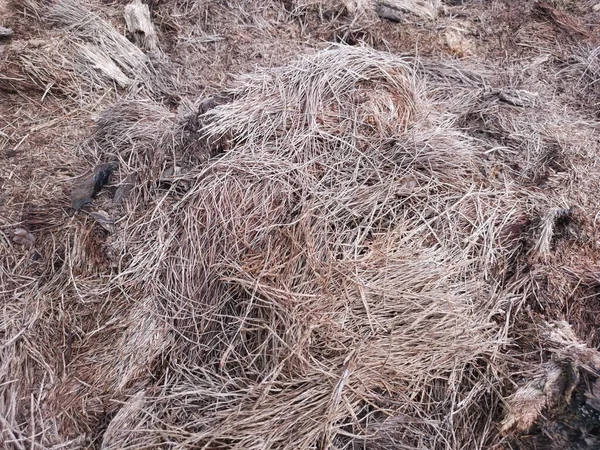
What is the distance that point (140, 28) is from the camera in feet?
10.0

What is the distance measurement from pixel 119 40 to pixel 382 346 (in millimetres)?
2532

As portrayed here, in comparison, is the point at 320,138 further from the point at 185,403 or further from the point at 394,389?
the point at 185,403

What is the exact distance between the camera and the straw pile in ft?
5.73

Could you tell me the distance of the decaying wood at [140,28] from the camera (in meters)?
3.06

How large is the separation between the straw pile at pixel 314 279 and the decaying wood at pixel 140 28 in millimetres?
852

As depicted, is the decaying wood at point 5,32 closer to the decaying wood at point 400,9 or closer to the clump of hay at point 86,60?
the clump of hay at point 86,60

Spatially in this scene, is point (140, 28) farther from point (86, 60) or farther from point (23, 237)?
point (23, 237)

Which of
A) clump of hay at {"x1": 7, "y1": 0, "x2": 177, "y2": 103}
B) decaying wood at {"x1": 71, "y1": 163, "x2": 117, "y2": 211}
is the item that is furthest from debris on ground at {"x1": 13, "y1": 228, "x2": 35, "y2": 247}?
clump of hay at {"x1": 7, "y1": 0, "x2": 177, "y2": 103}

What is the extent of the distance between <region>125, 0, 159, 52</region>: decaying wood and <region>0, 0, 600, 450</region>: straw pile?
852 mm

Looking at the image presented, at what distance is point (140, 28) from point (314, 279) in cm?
223

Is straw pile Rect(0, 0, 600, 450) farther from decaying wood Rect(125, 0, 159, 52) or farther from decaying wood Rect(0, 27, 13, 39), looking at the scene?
decaying wood Rect(0, 27, 13, 39)

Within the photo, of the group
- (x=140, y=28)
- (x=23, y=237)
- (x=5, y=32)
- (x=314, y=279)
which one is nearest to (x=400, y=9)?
(x=140, y=28)

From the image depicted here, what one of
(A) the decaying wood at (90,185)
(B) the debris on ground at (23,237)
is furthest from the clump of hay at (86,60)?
(B) the debris on ground at (23,237)

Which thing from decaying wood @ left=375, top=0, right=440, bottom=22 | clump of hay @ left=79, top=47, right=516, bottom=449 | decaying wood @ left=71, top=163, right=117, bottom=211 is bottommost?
clump of hay @ left=79, top=47, right=516, bottom=449
